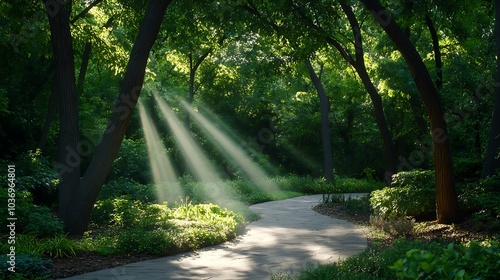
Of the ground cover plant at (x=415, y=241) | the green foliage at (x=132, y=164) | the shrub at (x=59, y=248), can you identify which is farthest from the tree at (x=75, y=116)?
the green foliage at (x=132, y=164)

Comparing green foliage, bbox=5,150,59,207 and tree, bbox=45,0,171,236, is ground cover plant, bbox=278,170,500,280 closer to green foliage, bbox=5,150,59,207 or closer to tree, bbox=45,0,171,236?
tree, bbox=45,0,171,236

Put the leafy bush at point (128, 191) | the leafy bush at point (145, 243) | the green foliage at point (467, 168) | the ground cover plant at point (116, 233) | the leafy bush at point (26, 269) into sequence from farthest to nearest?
the green foliage at point (467, 168)
the leafy bush at point (128, 191)
the leafy bush at point (145, 243)
the ground cover plant at point (116, 233)
the leafy bush at point (26, 269)

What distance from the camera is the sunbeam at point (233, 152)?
28469 millimetres

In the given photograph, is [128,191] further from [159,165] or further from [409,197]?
[159,165]

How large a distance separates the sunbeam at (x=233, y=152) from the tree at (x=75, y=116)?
644 inches

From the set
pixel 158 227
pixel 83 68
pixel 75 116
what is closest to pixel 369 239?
pixel 158 227

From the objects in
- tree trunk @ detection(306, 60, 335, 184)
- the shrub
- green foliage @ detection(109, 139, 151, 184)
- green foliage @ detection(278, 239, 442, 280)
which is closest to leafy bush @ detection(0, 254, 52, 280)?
the shrub

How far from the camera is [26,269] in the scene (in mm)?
6926

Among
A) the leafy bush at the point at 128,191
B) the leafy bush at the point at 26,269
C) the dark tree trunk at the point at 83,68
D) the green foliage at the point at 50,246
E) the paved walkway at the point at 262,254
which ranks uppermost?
the dark tree trunk at the point at 83,68

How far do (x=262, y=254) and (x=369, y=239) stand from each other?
279cm

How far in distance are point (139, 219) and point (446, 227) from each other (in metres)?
6.33

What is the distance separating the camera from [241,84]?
35.0 metres

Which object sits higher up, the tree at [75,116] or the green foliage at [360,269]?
the tree at [75,116]

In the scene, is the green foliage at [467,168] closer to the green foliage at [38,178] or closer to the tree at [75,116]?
the tree at [75,116]
